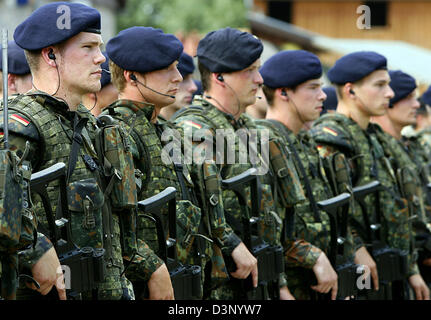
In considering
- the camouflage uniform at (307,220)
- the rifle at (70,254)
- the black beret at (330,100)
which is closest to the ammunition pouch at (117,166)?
the rifle at (70,254)

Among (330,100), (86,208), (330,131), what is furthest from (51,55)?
(330,100)

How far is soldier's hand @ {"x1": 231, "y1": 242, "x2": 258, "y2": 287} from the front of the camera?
5789mm

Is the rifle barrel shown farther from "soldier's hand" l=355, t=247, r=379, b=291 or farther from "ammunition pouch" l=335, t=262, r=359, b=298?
"soldier's hand" l=355, t=247, r=379, b=291

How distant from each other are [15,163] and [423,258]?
6144mm

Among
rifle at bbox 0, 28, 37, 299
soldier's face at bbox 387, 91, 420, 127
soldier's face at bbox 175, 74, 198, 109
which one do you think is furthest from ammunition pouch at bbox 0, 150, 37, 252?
soldier's face at bbox 387, 91, 420, 127

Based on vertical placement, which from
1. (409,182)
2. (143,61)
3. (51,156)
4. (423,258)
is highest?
(143,61)

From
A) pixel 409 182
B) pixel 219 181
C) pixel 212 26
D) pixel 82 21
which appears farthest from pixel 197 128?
pixel 212 26

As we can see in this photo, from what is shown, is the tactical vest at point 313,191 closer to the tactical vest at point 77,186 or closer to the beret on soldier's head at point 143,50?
the beret on soldier's head at point 143,50

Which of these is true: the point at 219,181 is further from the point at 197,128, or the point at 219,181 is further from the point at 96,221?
the point at 96,221

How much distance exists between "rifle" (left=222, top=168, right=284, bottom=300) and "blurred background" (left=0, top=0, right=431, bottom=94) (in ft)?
66.2

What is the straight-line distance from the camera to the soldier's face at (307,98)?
7.11 m

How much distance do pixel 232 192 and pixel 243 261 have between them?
47cm

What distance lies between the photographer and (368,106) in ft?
25.8

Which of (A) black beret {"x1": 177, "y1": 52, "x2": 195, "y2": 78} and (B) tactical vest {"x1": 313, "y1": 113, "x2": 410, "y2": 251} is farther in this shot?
(B) tactical vest {"x1": 313, "y1": 113, "x2": 410, "y2": 251}
